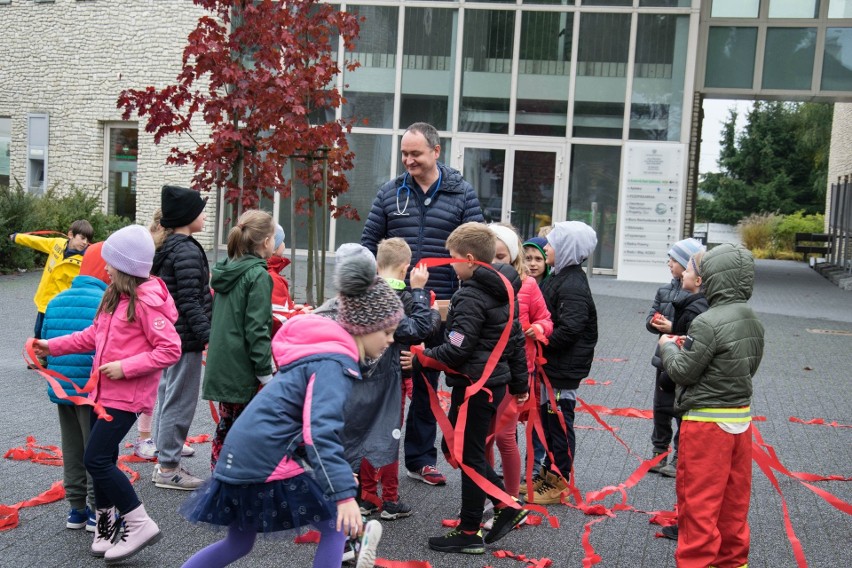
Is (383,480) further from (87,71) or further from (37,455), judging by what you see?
(87,71)

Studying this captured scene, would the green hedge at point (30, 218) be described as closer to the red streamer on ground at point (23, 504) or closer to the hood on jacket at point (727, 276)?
the red streamer on ground at point (23, 504)

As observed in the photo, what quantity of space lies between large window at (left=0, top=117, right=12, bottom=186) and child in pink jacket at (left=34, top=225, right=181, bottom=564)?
2199cm

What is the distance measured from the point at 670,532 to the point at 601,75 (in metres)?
16.6

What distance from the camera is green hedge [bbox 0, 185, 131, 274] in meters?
16.8

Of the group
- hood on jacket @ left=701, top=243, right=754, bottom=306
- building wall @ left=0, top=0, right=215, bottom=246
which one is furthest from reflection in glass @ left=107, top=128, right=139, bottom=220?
hood on jacket @ left=701, top=243, right=754, bottom=306

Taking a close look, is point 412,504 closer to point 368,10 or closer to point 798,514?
point 798,514

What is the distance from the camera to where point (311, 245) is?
11.3m

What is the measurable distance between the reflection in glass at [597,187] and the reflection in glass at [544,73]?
81cm

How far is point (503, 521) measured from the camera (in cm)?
487

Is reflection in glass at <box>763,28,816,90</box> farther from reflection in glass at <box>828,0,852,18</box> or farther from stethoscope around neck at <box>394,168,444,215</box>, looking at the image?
stethoscope around neck at <box>394,168,444,215</box>

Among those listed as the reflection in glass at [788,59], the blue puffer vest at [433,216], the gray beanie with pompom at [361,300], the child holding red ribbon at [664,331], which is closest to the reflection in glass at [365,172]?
the reflection in glass at [788,59]

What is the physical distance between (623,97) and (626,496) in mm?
15749

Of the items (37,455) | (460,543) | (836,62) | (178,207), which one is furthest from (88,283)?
(836,62)

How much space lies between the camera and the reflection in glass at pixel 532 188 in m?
20.5
